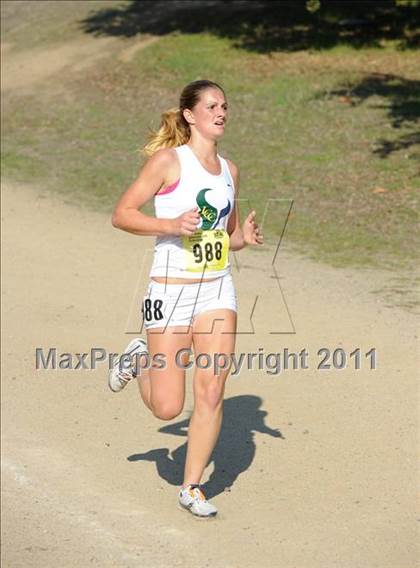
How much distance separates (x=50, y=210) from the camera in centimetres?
1634

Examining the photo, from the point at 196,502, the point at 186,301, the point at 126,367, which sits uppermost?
the point at 186,301

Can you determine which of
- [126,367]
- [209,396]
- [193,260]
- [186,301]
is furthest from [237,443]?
[193,260]

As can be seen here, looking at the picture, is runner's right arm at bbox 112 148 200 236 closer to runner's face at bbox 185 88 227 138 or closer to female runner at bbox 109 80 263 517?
female runner at bbox 109 80 263 517

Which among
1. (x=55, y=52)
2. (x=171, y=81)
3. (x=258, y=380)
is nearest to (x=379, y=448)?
(x=258, y=380)

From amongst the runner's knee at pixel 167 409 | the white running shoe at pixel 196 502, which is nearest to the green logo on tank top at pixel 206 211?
the runner's knee at pixel 167 409

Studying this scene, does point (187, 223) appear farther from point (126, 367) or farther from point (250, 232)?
point (126, 367)

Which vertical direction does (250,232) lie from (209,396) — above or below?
above

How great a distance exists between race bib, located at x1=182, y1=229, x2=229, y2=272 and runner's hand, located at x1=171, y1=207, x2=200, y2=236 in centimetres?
22

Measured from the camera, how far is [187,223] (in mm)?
7055

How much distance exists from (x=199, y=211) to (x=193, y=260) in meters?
0.27

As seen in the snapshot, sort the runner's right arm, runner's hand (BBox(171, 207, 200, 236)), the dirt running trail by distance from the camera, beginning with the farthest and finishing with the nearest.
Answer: the dirt running trail, the runner's right arm, runner's hand (BBox(171, 207, 200, 236))

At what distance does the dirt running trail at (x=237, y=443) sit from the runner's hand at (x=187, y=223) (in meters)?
1.80

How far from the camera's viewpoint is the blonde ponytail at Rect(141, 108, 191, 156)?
7.58 m

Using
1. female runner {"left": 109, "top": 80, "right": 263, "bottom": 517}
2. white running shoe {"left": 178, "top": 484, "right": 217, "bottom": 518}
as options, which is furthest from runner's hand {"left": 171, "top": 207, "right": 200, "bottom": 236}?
white running shoe {"left": 178, "top": 484, "right": 217, "bottom": 518}
